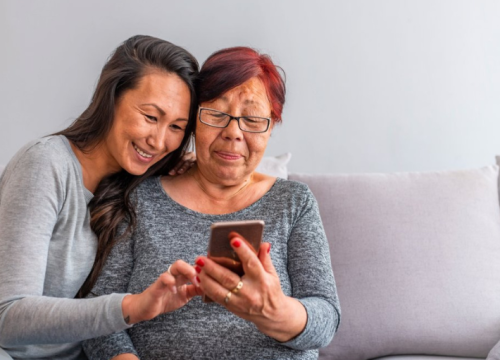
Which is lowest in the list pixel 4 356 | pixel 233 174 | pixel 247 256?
pixel 4 356

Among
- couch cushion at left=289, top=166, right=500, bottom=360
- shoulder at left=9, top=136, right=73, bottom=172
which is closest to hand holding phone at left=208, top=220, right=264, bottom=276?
shoulder at left=9, top=136, right=73, bottom=172

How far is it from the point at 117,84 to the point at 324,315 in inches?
29.4

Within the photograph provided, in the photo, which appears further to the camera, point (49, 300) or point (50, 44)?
point (50, 44)

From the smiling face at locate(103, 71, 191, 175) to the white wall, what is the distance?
2.99 ft

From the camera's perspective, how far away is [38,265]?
1330 millimetres

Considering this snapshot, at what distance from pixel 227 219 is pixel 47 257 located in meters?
0.45

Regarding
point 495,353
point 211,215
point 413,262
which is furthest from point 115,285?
point 495,353

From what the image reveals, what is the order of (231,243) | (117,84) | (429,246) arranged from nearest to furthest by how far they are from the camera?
(231,243)
(117,84)
(429,246)

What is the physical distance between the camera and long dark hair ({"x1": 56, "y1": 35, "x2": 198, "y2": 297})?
1.52m

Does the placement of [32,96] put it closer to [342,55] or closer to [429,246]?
[342,55]

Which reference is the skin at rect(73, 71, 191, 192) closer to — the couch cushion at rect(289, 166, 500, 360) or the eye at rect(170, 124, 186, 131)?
the eye at rect(170, 124, 186, 131)

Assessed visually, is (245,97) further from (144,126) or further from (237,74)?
(144,126)

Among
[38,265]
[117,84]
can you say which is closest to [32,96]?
[117,84]

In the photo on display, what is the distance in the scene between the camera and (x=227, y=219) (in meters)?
1.60
